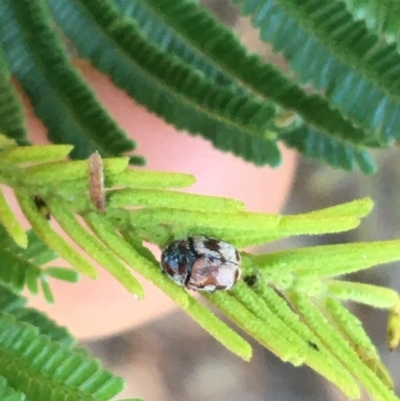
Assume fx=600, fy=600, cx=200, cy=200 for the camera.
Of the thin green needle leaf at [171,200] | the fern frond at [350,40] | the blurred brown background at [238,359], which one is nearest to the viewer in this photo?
the thin green needle leaf at [171,200]

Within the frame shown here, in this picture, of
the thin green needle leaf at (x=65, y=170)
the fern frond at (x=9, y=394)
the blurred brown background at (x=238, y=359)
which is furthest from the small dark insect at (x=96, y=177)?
the blurred brown background at (x=238, y=359)

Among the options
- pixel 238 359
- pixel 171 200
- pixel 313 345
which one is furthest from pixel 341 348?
pixel 238 359

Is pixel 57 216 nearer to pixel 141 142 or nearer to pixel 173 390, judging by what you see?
pixel 141 142

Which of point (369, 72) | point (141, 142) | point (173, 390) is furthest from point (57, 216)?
point (173, 390)

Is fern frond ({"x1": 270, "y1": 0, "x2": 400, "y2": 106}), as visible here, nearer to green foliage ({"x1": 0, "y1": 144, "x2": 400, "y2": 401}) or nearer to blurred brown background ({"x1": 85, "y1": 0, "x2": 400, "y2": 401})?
green foliage ({"x1": 0, "y1": 144, "x2": 400, "y2": 401})

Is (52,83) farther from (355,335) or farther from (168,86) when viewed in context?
(355,335)

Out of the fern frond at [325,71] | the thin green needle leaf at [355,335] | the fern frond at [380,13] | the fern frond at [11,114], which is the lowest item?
the fern frond at [11,114]

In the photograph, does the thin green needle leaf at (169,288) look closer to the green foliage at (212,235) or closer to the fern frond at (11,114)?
the green foliage at (212,235)
